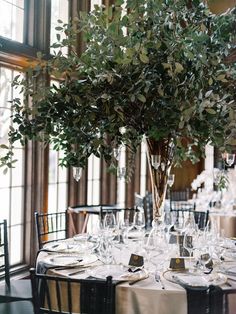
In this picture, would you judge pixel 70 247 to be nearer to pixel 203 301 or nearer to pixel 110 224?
pixel 110 224

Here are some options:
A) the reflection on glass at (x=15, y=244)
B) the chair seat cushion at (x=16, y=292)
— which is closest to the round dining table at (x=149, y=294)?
the chair seat cushion at (x=16, y=292)

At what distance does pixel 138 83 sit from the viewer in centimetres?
231

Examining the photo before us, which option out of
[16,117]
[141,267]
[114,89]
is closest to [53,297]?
[141,267]

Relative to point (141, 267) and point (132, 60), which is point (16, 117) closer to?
point (132, 60)

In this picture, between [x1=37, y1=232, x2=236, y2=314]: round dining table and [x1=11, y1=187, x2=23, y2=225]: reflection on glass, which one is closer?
[x1=37, y1=232, x2=236, y2=314]: round dining table

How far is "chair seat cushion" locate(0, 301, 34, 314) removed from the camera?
268cm

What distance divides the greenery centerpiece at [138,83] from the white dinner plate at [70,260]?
576mm

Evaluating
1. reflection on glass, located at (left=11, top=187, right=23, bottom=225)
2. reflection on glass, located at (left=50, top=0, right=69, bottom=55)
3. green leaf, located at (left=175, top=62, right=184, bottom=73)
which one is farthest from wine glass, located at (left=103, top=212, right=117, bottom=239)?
reflection on glass, located at (left=50, top=0, right=69, bottom=55)

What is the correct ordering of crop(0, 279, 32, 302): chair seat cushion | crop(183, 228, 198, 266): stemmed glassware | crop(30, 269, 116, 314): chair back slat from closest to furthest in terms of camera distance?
crop(30, 269, 116, 314): chair back slat, crop(183, 228, 198, 266): stemmed glassware, crop(0, 279, 32, 302): chair seat cushion

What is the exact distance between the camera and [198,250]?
2572mm

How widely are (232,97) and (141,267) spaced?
1050 millimetres

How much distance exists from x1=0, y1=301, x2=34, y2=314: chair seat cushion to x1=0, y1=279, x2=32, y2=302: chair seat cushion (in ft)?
0.13

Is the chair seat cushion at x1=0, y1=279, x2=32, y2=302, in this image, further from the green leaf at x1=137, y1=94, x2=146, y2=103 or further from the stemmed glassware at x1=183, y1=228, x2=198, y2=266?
the green leaf at x1=137, y1=94, x2=146, y2=103

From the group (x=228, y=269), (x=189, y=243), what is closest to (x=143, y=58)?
(x=189, y=243)
